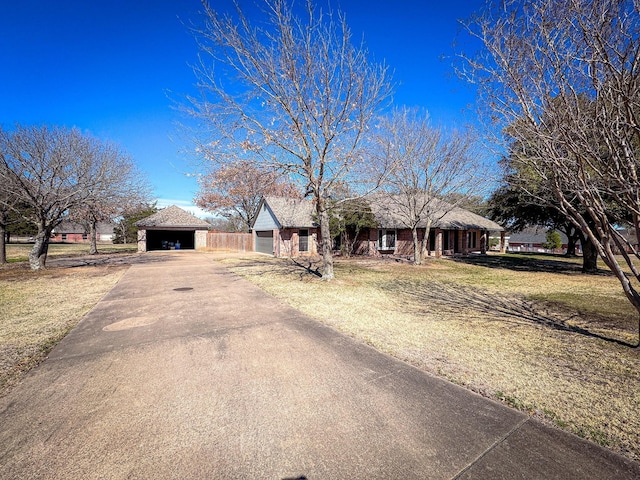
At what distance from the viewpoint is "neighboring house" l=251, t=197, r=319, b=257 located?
22.1 m

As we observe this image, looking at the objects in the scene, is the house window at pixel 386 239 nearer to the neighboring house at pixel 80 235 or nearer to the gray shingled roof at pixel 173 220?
the gray shingled roof at pixel 173 220

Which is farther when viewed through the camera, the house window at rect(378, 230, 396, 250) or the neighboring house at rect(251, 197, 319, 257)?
the house window at rect(378, 230, 396, 250)

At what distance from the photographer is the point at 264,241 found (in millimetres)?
25297

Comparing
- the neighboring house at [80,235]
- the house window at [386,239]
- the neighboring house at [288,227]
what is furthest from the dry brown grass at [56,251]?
the neighboring house at [80,235]

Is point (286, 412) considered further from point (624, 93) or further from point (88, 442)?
point (624, 93)

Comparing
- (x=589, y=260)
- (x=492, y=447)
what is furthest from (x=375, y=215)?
(x=492, y=447)

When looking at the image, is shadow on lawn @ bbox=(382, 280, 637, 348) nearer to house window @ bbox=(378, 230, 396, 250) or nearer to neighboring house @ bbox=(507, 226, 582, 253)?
house window @ bbox=(378, 230, 396, 250)

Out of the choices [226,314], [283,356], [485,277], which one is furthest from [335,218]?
Result: [283,356]

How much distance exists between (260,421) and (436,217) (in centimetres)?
2134

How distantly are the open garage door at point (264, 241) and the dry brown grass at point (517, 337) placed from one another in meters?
13.6

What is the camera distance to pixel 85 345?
4496 millimetres

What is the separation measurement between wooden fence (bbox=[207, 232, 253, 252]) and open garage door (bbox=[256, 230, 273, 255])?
132cm

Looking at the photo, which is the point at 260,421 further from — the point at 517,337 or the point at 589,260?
the point at 589,260

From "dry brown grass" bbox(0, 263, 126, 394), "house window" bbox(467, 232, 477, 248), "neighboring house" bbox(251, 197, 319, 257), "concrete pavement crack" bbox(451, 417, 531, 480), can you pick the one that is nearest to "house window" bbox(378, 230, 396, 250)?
"neighboring house" bbox(251, 197, 319, 257)
